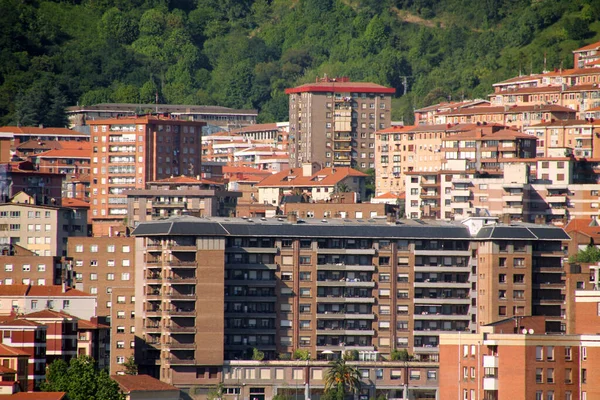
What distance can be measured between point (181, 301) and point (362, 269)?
14.2m

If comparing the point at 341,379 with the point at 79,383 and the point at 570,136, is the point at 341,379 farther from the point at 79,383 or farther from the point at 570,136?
the point at 570,136

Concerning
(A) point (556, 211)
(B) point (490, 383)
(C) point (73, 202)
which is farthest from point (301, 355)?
(C) point (73, 202)

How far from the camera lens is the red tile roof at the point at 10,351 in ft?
332

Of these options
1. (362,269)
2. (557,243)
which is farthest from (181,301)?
(557,243)

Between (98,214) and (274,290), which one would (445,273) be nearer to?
(274,290)

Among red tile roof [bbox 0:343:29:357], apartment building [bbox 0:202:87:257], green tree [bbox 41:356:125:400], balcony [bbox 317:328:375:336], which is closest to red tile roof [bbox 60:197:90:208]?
apartment building [bbox 0:202:87:257]

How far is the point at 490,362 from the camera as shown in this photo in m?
95.4

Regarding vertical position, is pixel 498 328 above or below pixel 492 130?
below

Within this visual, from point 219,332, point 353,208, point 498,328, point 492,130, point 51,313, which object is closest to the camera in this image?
point 498,328

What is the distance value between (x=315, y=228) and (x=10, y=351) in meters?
37.8

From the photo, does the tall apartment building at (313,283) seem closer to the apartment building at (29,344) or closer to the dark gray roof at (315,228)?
the dark gray roof at (315,228)

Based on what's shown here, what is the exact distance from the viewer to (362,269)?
135375mm

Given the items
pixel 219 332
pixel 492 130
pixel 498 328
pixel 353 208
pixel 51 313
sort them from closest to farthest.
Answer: pixel 498 328
pixel 51 313
pixel 219 332
pixel 353 208
pixel 492 130

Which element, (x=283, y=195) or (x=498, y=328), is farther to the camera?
(x=283, y=195)
